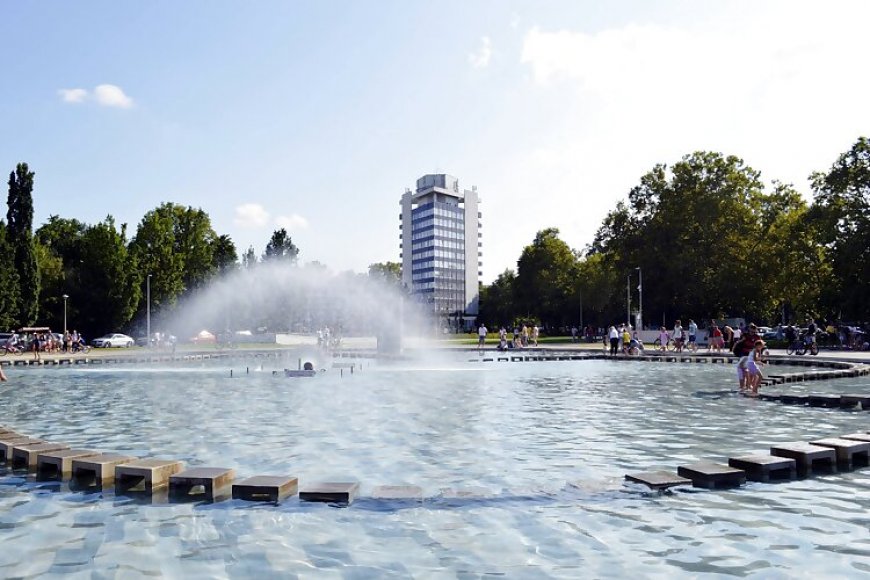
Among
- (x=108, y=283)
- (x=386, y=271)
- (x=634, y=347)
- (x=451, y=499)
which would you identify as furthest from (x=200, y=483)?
(x=386, y=271)

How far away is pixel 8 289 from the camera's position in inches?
2687

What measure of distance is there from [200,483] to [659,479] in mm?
6690

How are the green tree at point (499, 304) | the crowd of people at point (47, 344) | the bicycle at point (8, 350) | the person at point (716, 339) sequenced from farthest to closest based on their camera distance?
the green tree at point (499, 304), the crowd of people at point (47, 344), the bicycle at point (8, 350), the person at point (716, 339)

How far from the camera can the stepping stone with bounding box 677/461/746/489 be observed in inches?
409

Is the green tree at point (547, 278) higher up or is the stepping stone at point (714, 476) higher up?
the green tree at point (547, 278)

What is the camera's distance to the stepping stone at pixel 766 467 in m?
10.9

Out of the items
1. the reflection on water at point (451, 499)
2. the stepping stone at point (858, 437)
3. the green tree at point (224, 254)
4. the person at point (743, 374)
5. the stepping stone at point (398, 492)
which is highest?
the green tree at point (224, 254)

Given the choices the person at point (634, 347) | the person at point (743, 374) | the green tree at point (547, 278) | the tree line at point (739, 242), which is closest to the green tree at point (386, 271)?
the green tree at point (547, 278)

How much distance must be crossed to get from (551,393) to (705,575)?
17.9m

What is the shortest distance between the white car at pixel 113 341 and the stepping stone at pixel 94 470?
67850mm

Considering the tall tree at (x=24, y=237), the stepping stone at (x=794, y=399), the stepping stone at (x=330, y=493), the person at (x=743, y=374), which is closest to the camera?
the stepping stone at (x=330, y=493)

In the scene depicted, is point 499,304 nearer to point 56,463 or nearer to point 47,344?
point 47,344

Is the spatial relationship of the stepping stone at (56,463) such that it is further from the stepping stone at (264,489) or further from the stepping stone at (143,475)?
the stepping stone at (264,489)

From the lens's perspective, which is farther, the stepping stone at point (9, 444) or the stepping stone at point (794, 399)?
the stepping stone at point (794, 399)
